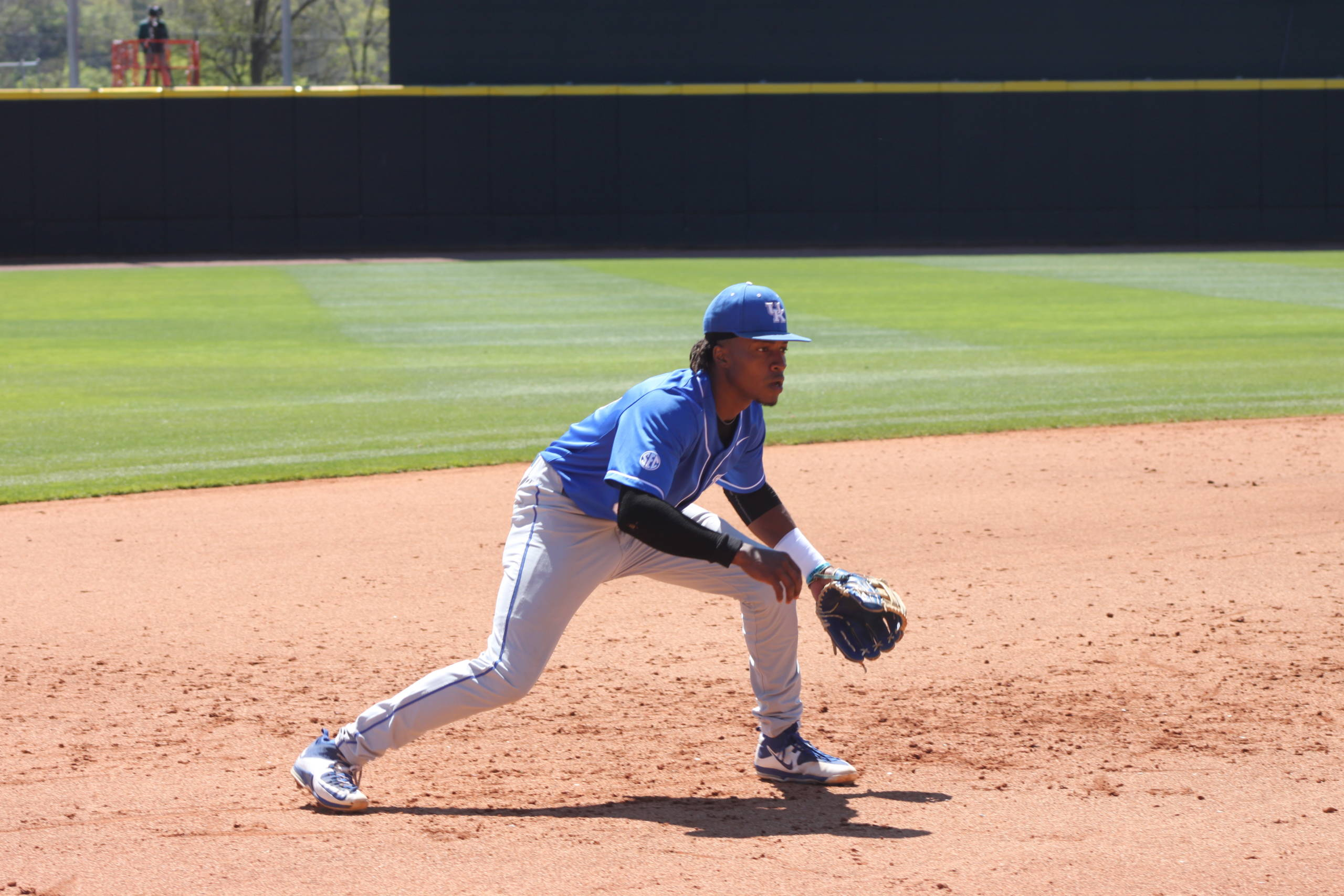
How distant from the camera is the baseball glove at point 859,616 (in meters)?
3.79

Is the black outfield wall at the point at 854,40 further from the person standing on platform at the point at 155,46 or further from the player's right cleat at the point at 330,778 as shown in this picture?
the player's right cleat at the point at 330,778

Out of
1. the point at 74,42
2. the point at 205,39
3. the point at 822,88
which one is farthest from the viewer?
the point at 205,39

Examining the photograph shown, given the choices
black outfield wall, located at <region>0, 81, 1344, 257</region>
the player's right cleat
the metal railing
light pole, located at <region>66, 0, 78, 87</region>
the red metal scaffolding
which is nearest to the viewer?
the player's right cleat

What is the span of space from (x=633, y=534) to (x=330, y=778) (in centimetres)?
114

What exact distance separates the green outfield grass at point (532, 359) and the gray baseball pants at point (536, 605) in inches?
205

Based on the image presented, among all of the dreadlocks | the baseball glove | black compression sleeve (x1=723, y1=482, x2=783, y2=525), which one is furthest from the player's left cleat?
the dreadlocks

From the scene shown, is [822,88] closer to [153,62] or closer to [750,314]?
[153,62]

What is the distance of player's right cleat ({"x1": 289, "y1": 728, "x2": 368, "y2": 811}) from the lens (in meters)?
3.79

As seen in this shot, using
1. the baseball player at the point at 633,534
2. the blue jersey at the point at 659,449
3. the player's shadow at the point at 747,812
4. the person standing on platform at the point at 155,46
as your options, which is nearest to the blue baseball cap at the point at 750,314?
the baseball player at the point at 633,534

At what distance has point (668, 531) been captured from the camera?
3.45 m

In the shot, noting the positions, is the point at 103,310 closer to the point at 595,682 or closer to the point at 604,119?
the point at 604,119

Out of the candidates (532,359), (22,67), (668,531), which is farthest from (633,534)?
(22,67)

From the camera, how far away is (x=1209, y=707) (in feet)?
15.4

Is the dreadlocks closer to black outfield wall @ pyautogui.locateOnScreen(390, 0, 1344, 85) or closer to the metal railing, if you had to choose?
black outfield wall @ pyautogui.locateOnScreen(390, 0, 1344, 85)
